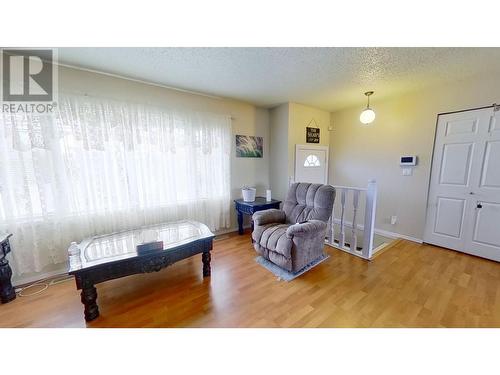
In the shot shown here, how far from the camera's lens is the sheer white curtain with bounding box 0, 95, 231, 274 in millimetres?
1805

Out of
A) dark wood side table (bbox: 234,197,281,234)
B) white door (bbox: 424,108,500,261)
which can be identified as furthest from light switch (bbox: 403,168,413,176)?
dark wood side table (bbox: 234,197,281,234)

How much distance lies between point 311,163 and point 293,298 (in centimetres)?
264

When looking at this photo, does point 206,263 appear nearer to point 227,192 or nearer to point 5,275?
point 227,192

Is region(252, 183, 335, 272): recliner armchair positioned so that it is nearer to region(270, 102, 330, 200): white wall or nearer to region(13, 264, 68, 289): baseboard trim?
region(270, 102, 330, 200): white wall

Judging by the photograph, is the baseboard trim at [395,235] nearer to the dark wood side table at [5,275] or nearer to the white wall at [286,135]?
the white wall at [286,135]

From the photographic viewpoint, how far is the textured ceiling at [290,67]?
1721 millimetres

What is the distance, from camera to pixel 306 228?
2018mm

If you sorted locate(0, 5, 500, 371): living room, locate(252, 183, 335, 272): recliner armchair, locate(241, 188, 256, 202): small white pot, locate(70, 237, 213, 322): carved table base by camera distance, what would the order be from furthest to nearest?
locate(241, 188, 256, 202): small white pot
locate(252, 183, 335, 272): recliner armchair
locate(0, 5, 500, 371): living room
locate(70, 237, 213, 322): carved table base

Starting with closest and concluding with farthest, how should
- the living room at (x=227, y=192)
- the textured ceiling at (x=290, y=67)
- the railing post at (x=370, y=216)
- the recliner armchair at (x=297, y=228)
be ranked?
the living room at (x=227, y=192), the textured ceiling at (x=290, y=67), the recliner armchair at (x=297, y=228), the railing post at (x=370, y=216)

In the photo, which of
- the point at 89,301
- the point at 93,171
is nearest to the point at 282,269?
the point at 89,301

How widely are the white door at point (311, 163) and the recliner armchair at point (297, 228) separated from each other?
2.91 feet

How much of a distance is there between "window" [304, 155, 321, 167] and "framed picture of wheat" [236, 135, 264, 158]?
893 millimetres

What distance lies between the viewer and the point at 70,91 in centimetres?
196

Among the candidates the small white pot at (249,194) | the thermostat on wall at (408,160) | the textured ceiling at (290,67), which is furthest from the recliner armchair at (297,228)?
the thermostat on wall at (408,160)
